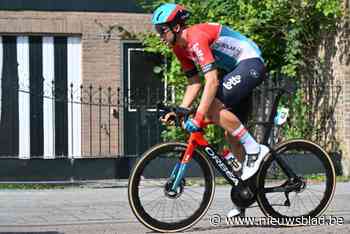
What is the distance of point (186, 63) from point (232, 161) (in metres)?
0.92

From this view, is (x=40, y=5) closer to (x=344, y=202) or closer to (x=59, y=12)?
(x=59, y=12)

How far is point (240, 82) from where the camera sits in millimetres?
6148

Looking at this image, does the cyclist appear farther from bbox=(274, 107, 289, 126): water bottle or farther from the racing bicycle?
bbox=(274, 107, 289, 126): water bottle

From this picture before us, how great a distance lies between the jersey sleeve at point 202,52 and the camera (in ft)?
19.4

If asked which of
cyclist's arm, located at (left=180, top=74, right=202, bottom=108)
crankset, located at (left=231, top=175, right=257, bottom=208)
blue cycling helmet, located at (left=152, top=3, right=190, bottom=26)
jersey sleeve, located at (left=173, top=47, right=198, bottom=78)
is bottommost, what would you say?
crankset, located at (left=231, top=175, right=257, bottom=208)

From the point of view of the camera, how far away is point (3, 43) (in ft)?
45.0

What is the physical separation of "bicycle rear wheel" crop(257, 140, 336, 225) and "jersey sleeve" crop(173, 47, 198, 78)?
97cm

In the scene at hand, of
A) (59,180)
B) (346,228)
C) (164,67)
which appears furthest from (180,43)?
(164,67)

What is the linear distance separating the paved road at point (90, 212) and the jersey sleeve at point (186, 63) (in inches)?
52.7

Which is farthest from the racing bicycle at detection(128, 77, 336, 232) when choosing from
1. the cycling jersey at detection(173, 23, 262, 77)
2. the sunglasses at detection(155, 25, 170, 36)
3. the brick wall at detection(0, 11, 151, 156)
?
the brick wall at detection(0, 11, 151, 156)

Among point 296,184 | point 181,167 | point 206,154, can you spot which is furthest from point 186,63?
point 296,184

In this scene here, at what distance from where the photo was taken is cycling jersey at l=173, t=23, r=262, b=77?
593cm

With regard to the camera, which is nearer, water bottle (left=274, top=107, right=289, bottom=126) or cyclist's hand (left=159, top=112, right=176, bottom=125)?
cyclist's hand (left=159, top=112, right=176, bottom=125)

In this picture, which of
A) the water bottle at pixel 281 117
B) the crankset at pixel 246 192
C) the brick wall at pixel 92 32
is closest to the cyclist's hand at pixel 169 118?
the crankset at pixel 246 192
